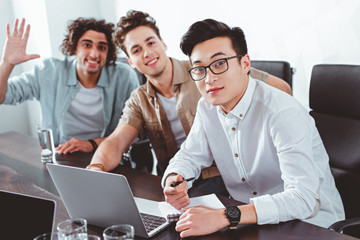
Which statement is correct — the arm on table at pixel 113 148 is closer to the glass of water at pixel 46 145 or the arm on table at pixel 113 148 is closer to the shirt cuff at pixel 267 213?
the glass of water at pixel 46 145

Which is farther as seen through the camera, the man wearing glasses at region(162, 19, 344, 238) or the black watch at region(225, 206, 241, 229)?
the man wearing glasses at region(162, 19, 344, 238)

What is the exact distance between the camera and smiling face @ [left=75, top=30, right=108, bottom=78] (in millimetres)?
2350

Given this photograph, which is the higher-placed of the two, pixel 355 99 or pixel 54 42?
pixel 54 42

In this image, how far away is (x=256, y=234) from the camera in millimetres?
970

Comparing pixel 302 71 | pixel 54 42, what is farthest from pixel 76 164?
pixel 54 42

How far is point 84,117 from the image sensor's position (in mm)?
2463

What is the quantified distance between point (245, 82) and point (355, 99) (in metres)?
0.46

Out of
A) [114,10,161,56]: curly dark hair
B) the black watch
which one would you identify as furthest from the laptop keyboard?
[114,10,161,56]: curly dark hair

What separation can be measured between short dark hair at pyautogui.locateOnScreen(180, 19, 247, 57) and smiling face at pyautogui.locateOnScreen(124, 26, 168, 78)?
0.57m

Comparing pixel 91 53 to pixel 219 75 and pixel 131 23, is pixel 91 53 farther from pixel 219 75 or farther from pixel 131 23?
pixel 219 75

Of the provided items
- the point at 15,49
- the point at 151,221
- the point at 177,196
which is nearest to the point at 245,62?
the point at 177,196

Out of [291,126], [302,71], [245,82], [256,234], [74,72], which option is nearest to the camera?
[256,234]

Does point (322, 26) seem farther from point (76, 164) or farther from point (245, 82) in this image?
point (76, 164)

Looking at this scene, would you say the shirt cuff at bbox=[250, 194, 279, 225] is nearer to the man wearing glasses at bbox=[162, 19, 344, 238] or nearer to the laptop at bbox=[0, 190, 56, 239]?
the man wearing glasses at bbox=[162, 19, 344, 238]
